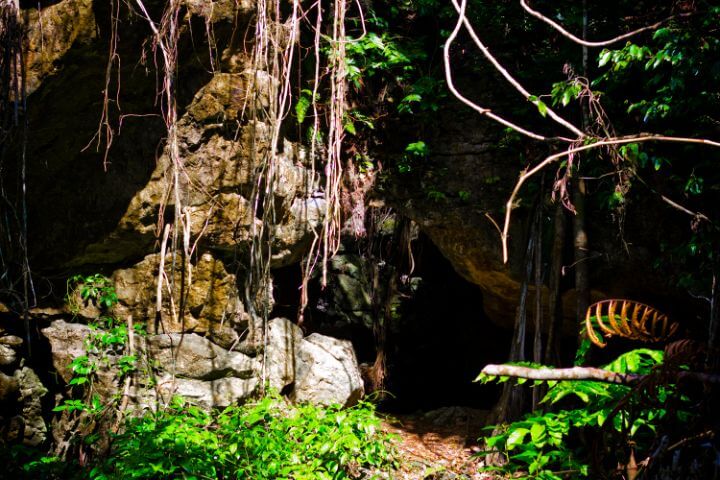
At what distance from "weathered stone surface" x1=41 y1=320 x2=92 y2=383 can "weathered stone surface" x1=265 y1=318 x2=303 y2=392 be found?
1.34 m

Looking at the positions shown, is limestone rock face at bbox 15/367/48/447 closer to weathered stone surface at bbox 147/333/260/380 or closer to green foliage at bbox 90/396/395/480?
green foliage at bbox 90/396/395/480

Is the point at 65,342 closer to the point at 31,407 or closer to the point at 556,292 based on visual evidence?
the point at 31,407

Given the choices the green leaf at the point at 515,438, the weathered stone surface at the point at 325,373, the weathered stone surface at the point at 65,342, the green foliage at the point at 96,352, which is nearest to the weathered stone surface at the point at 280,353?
the weathered stone surface at the point at 325,373

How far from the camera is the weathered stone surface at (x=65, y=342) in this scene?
3.68 metres

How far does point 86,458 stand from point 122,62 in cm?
250

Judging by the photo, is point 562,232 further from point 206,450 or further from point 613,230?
point 206,450

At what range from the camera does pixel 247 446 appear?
3.15m

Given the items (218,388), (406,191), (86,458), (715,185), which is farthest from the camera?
(406,191)

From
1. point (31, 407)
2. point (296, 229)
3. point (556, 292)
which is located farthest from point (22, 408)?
point (556, 292)

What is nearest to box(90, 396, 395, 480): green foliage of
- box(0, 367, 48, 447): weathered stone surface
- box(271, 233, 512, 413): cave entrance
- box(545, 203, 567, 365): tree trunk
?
box(0, 367, 48, 447): weathered stone surface

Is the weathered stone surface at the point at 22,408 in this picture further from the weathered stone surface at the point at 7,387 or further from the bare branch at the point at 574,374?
the bare branch at the point at 574,374

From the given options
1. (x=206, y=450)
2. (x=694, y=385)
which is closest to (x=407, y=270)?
(x=206, y=450)

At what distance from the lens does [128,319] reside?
13.0 feet

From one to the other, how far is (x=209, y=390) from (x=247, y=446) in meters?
1.04
